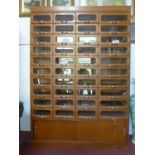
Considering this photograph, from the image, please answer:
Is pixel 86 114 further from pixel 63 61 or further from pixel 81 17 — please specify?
pixel 81 17

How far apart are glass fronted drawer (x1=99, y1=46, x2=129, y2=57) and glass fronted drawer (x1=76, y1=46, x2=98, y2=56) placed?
0.07m

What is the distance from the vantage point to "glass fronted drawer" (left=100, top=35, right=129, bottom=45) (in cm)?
282

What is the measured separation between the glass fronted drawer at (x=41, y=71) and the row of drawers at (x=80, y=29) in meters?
0.41

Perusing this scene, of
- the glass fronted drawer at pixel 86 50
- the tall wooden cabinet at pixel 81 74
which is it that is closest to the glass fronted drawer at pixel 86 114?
the tall wooden cabinet at pixel 81 74

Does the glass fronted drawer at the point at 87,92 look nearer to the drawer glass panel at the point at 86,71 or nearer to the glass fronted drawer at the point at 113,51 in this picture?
the drawer glass panel at the point at 86,71

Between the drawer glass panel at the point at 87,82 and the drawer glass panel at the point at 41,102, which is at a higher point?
the drawer glass panel at the point at 87,82

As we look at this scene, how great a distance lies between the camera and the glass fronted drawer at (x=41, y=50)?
2.87 m

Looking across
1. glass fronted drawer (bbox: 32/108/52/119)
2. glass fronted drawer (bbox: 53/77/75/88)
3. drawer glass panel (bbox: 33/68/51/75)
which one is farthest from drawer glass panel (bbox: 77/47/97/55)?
glass fronted drawer (bbox: 32/108/52/119)

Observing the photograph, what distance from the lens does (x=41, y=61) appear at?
292 cm

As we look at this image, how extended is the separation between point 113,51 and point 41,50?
33.2 inches

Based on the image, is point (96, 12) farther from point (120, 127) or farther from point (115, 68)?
point (120, 127)

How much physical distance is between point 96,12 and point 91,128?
133cm

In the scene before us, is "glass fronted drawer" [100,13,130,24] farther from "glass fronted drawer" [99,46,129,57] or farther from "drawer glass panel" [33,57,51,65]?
"drawer glass panel" [33,57,51,65]
